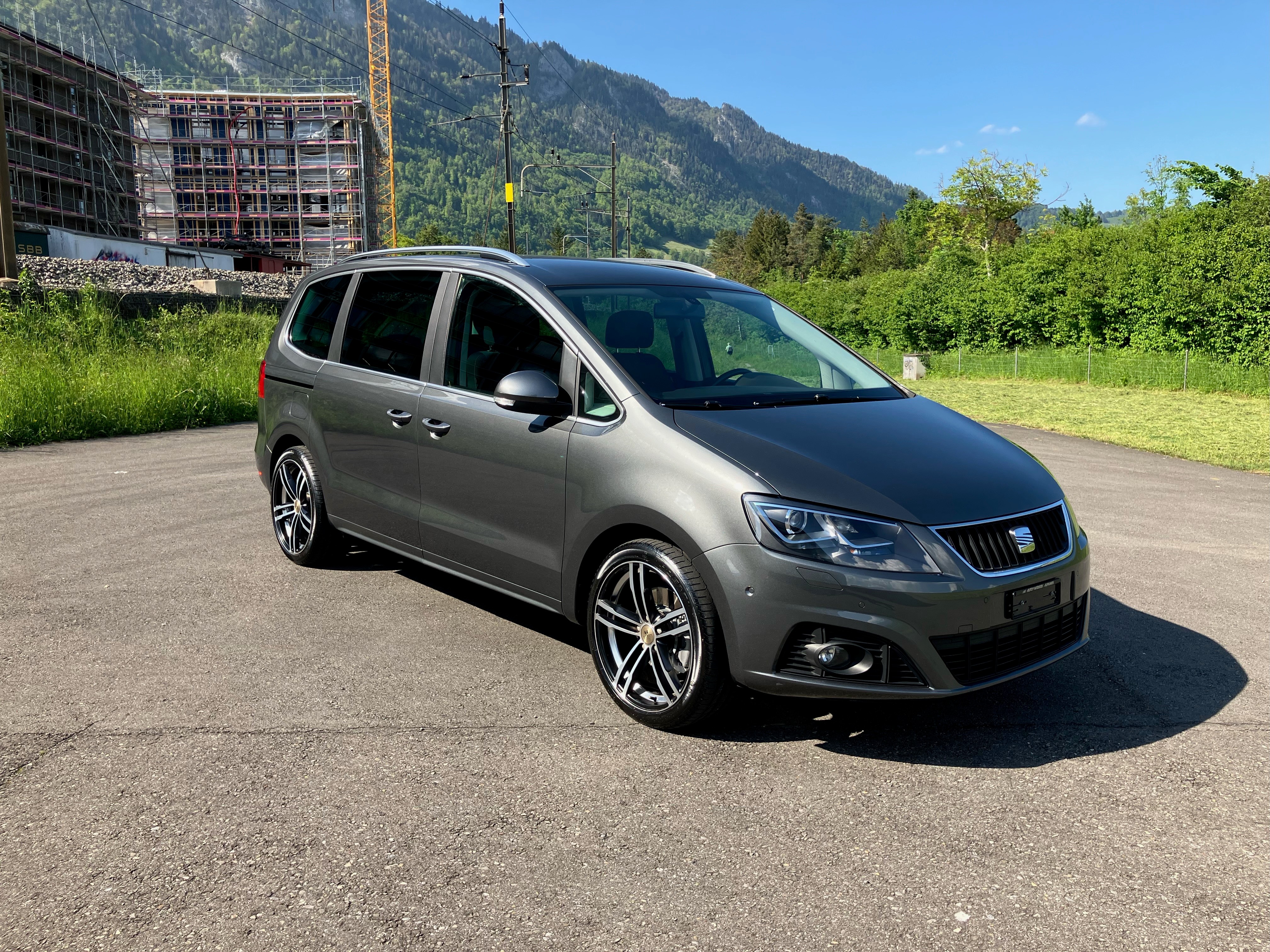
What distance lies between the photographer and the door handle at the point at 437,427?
191 inches

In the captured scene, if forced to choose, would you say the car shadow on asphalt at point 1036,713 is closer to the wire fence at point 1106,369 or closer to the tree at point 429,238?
the wire fence at point 1106,369

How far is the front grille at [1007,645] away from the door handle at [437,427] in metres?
2.46

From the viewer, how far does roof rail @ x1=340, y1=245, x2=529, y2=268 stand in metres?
5.00

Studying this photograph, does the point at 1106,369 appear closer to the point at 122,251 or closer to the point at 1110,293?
the point at 1110,293

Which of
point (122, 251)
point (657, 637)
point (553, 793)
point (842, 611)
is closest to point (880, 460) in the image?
point (842, 611)

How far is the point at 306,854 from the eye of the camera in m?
3.06

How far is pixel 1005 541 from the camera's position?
3719 millimetres

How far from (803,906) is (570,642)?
2422mm

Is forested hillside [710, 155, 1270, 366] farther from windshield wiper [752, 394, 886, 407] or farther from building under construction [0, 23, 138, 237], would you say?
building under construction [0, 23, 138, 237]

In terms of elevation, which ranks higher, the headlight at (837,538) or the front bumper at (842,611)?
the headlight at (837,538)

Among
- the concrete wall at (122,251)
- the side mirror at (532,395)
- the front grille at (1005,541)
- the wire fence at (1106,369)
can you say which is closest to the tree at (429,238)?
the concrete wall at (122,251)

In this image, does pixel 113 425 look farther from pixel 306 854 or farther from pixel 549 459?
pixel 306 854

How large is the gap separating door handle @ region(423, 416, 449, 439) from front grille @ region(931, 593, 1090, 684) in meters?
2.46

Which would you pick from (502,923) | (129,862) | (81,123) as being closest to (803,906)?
(502,923)
